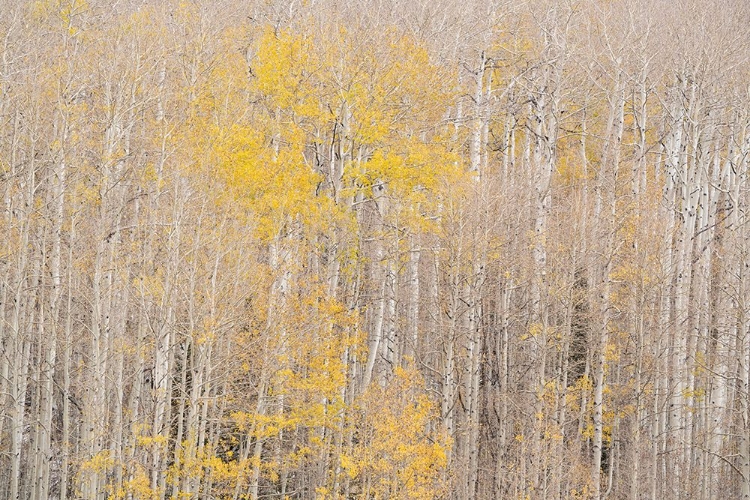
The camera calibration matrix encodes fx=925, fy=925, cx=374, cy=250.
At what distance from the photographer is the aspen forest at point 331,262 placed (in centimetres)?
1802

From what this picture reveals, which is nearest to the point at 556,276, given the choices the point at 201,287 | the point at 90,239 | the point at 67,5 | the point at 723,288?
the point at 723,288

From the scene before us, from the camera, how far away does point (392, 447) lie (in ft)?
59.6

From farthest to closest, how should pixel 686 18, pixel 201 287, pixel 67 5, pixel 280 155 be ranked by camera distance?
pixel 686 18, pixel 67 5, pixel 280 155, pixel 201 287

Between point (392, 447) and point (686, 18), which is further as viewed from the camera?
point (686, 18)

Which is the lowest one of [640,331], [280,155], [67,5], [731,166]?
[640,331]

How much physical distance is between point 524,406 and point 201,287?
9154 millimetres

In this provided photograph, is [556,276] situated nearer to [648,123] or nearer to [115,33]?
[115,33]

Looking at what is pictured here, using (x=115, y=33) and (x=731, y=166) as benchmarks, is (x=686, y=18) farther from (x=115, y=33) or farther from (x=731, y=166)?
(x=115, y=33)

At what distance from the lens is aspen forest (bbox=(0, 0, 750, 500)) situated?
18.0m

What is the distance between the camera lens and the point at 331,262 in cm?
1952

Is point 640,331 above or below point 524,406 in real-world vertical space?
above

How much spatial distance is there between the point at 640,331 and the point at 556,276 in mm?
2272

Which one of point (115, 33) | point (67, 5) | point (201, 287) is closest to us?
point (201, 287)

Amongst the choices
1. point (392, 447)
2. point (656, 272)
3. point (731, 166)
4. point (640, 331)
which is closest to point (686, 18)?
point (731, 166)
